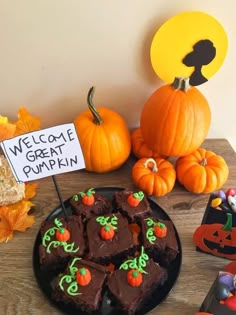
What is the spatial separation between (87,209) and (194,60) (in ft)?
1.37

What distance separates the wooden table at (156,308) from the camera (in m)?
0.65

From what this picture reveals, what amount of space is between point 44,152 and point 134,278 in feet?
0.90

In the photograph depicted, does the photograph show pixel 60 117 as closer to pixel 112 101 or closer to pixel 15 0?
pixel 112 101

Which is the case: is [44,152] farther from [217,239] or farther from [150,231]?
[217,239]

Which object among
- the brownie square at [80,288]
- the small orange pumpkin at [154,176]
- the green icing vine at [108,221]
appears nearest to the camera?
the brownie square at [80,288]

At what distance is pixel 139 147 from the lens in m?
0.90

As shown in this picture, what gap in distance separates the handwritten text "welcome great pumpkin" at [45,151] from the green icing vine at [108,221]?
0.46 ft

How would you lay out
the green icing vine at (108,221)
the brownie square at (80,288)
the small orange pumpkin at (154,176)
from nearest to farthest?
the brownie square at (80,288), the green icing vine at (108,221), the small orange pumpkin at (154,176)

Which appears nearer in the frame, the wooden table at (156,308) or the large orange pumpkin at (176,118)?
the wooden table at (156,308)

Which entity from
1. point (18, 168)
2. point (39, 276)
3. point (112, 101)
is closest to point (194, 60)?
point (112, 101)

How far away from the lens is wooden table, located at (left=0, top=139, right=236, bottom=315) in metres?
0.65

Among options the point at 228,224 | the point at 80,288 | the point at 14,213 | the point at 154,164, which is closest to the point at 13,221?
the point at 14,213

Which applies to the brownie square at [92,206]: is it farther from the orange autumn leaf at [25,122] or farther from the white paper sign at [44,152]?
the orange autumn leaf at [25,122]

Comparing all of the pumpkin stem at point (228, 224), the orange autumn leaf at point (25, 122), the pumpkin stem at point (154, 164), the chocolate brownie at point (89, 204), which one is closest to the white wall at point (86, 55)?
the orange autumn leaf at point (25, 122)
